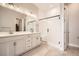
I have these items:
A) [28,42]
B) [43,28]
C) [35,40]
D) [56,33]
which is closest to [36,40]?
[35,40]

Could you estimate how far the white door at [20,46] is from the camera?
2.26 m

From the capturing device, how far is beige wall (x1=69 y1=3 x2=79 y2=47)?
12.0 feet

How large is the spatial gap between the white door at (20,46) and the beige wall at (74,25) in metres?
2.07

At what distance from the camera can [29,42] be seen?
2.78 metres

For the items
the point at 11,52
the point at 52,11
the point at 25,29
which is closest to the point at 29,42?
the point at 25,29

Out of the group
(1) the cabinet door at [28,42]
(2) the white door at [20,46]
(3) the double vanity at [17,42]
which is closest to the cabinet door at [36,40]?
(3) the double vanity at [17,42]

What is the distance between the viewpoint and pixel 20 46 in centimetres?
241

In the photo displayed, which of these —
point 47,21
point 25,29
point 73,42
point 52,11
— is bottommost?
point 73,42

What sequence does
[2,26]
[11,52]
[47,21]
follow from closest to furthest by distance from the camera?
[11,52] < [2,26] < [47,21]

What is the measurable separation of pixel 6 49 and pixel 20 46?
0.51 metres

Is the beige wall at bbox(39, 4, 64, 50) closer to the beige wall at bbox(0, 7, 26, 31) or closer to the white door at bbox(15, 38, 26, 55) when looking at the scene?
the white door at bbox(15, 38, 26, 55)

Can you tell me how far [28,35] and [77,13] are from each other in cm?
229

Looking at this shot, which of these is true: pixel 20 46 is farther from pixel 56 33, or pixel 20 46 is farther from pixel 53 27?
pixel 56 33

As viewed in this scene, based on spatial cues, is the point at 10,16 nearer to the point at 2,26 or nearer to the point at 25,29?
the point at 2,26
